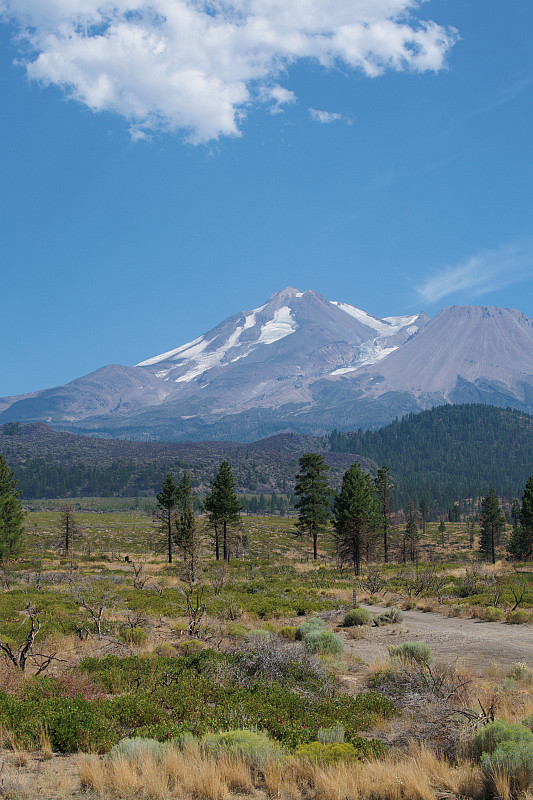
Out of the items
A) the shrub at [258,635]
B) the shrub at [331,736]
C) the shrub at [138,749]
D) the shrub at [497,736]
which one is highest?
the shrub at [497,736]

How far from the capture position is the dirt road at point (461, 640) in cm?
1312

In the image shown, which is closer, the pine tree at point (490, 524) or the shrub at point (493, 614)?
the shrub at point (493, 614)

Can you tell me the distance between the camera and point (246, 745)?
6629mm

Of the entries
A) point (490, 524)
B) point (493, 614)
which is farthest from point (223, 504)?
point (490, 524)

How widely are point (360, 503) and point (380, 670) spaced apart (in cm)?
3286

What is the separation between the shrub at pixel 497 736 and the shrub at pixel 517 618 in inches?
515

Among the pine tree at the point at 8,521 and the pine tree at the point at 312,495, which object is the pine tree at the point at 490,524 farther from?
the pine tree at the point at 8,521

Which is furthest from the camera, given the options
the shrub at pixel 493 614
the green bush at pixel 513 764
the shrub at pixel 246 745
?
the shrub at pixel 493 614

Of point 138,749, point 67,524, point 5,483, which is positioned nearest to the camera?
point 138,749

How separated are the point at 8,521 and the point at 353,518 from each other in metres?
29.0

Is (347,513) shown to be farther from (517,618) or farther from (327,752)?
(327,752)

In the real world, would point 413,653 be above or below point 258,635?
above

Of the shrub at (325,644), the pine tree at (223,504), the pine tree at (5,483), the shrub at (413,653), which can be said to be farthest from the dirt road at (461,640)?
the pine tree at (5,483)

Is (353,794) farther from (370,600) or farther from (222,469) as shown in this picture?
(222,469)
